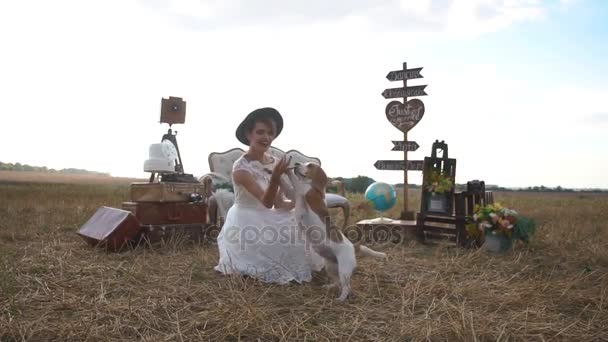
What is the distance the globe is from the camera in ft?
27.8

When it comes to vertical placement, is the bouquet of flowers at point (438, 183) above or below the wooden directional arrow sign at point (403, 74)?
below

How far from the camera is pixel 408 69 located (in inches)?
292

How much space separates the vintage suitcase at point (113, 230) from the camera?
16.8ft

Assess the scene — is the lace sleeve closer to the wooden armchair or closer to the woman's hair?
the woman's hair

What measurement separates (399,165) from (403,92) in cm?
121

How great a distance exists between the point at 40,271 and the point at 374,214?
6270 mm

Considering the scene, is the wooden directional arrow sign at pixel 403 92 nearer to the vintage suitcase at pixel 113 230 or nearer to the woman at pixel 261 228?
the woman at pixel 261 228

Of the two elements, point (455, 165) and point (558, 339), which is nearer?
point (558, 339)

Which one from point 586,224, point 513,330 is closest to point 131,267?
point 513,330

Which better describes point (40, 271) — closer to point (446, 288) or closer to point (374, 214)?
point (446, 288)

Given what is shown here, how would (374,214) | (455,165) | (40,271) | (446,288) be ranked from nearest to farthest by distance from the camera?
(446,288)
(40,271)
(455,165)
(374,214)

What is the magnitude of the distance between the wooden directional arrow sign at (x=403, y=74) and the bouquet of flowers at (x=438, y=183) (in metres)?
1.78

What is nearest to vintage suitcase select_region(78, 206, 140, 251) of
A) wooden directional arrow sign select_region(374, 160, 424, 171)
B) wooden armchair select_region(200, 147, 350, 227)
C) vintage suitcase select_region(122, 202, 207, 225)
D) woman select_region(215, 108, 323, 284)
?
vintage suitcase select_region(122, 202, 207, 225)

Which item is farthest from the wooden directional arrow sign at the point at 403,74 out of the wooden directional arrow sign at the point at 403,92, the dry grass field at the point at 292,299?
the dry grass field at the point at 292,299
